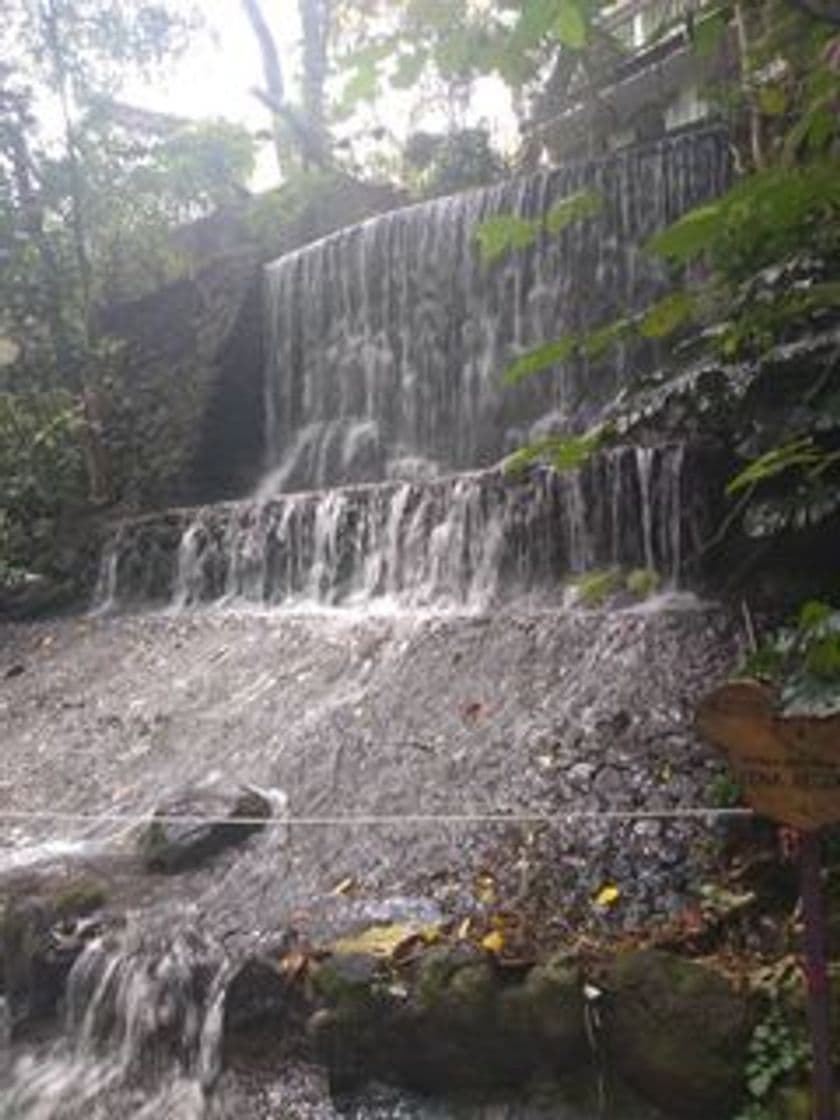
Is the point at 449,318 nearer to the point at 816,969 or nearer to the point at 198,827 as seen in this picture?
the point at 198,827

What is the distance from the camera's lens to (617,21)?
1279cm

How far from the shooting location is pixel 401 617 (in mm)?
7113

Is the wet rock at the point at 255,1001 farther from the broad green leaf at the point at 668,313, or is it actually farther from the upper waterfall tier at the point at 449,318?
the upper waterfall tier at the point at 449,318

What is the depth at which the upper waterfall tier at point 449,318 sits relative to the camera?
923 centimetres

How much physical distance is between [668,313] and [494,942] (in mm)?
2437

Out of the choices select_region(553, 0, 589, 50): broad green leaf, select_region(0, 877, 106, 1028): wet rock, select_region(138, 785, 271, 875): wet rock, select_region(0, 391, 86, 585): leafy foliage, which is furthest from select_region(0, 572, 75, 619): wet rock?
select_region(553, 0, 589, 50): broad green leaf

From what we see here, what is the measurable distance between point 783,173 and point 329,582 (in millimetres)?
6684

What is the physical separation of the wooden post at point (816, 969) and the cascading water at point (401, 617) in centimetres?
139

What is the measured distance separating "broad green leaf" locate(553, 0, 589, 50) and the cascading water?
3.05 metres

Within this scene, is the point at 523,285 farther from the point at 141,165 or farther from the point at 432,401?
the point at 141,165

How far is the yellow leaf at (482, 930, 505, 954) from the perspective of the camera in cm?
367

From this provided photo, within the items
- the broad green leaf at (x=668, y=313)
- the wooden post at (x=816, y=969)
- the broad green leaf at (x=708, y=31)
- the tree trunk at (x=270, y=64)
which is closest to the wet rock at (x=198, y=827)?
the wooden post at (x=816, y=969)

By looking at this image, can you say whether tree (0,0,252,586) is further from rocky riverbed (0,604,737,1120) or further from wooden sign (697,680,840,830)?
wooden sign (697,680,840,830)

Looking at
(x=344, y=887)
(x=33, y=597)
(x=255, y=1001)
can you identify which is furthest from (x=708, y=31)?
(x=33, y=597)
